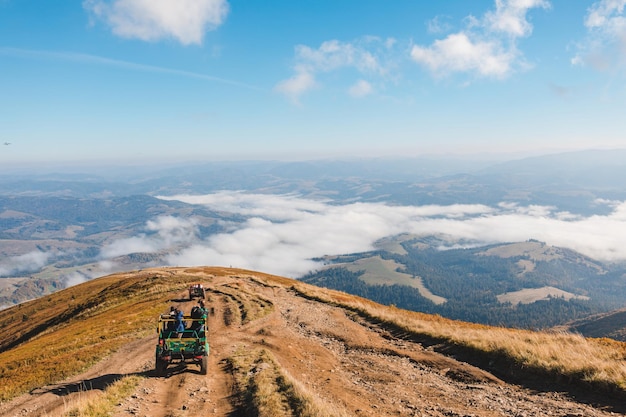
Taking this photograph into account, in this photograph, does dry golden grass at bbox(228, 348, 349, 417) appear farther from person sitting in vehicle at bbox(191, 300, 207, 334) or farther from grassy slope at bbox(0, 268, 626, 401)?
grassy slope at bbox(0, 268, 626, 401)

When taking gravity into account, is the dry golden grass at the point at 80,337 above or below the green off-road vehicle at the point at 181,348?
below

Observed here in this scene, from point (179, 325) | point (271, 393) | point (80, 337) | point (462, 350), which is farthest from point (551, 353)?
point (80, 337)

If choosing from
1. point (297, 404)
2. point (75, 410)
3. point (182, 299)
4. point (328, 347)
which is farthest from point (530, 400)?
point (182, 299)

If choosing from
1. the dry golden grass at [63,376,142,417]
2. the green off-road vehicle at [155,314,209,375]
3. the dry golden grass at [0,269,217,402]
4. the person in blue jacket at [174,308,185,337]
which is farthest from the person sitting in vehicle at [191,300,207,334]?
the dry golden grass at [0,269,217,402]

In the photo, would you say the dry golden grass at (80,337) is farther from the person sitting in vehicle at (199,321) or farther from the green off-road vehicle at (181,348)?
the person sitting in vehicle at (199,321)

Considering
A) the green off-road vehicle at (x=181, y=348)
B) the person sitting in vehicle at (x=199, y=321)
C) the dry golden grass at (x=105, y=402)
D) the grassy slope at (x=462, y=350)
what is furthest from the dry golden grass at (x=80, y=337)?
the person sitting in vehicle at (x=199, y=321)

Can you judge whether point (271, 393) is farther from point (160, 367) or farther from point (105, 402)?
point (160, 367)
